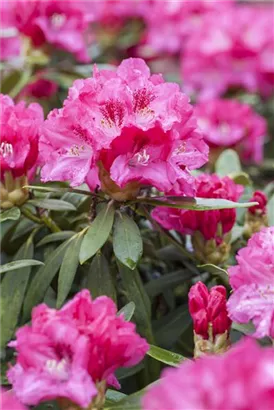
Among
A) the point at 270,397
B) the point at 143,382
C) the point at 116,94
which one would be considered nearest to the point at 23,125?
the point at 116,94

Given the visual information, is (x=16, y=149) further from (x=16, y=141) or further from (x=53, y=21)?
(x=53, y=21)

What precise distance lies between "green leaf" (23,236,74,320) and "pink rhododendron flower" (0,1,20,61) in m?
0.89

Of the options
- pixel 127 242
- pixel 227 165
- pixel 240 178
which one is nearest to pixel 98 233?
pixel 127 242

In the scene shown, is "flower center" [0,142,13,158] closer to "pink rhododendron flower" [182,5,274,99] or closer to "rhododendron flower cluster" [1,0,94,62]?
"rhododendron flower cluster" [1,0,94,62]

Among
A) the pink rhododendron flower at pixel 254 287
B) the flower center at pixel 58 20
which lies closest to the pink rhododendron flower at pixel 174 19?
the flower center at pixel 58 20

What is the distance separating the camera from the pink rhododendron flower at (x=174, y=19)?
3043mm

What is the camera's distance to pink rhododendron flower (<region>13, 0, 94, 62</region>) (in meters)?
2.08

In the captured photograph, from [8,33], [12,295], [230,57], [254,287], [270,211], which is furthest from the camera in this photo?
[230,57]

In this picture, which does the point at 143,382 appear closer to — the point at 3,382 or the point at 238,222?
the point at 3,382

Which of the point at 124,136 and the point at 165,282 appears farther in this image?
the point at 165,282

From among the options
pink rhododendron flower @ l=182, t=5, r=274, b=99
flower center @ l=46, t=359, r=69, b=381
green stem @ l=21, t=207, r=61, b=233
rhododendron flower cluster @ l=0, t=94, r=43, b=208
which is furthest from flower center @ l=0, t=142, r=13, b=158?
pink rhododendron flower @ l=182, t=5, r=274, b=99

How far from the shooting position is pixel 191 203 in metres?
1.31

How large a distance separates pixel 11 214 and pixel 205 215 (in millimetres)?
315

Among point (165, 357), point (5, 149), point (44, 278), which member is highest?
point (5, 149)
